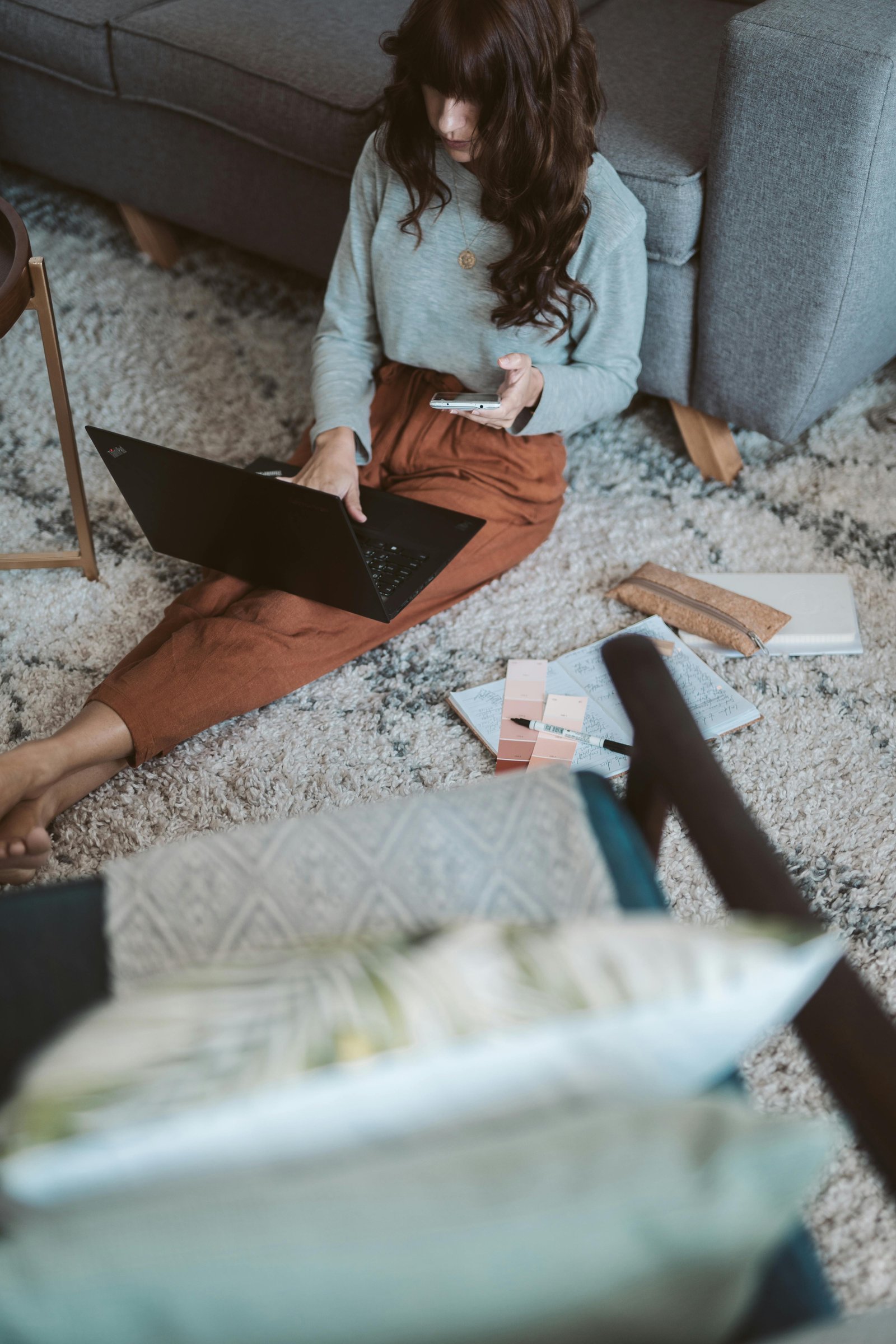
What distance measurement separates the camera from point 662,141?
4.99 ft

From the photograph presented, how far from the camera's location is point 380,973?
1.61 feet

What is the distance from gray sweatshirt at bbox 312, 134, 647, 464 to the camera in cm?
143

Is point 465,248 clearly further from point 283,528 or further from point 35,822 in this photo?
point 35,822

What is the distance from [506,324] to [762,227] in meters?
0.38

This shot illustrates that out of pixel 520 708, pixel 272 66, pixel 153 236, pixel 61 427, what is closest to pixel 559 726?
pixel 520 708

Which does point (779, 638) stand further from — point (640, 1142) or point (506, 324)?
point (640, 1142)

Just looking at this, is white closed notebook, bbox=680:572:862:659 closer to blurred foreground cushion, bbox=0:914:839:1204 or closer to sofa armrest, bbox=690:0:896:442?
sofa armrest, bbox=690:0:896:442

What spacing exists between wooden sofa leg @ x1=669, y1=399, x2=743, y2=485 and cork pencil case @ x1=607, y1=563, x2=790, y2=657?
0.28 m

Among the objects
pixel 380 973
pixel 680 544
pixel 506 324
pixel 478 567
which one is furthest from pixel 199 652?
pixel 380 973

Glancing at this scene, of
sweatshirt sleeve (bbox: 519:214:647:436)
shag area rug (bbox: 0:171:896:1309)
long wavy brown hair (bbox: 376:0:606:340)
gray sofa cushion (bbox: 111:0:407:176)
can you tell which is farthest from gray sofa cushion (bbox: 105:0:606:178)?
sweatshirt sleeve (bbox: 519:214:647:436)

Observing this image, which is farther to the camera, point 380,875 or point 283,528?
point 283,528

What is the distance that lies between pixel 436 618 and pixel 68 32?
1.31 m

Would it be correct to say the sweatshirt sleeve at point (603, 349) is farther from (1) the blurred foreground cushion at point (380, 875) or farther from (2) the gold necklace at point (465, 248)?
(1) the blurred foreground cushion at point (380, 875)

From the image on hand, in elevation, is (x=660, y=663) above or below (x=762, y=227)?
below
